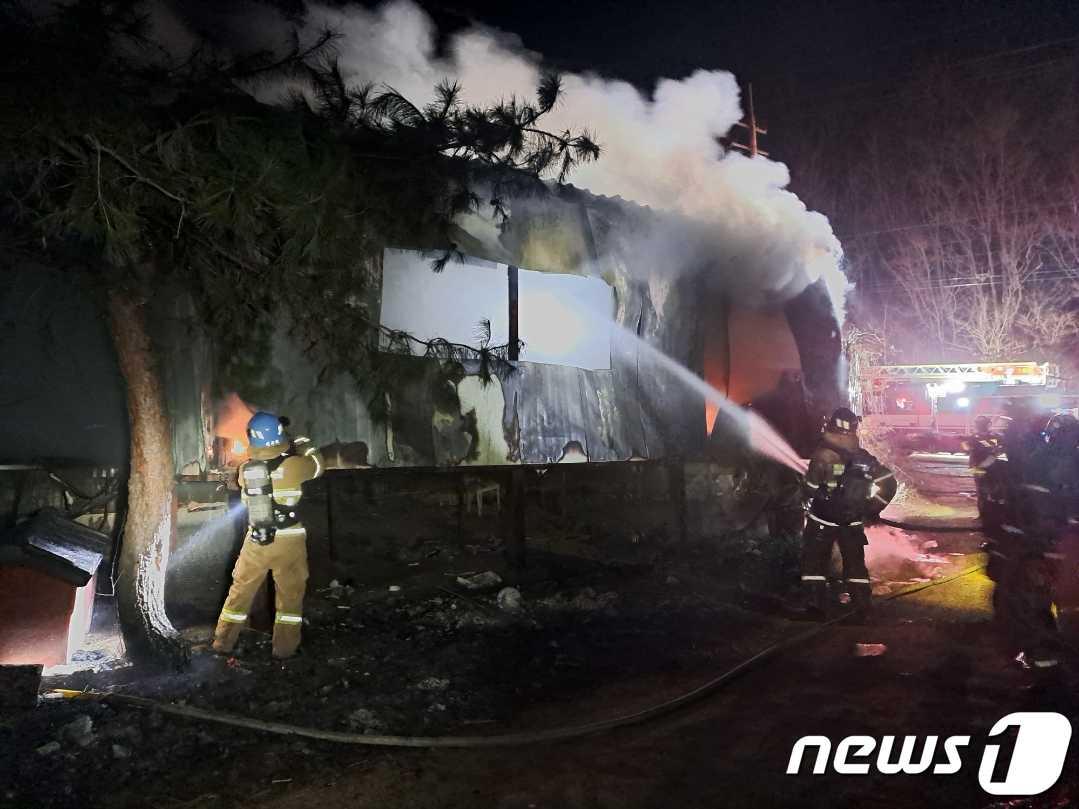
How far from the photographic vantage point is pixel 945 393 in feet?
89.0

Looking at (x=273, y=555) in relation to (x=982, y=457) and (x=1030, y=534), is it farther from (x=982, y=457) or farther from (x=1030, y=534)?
(x=982, y=457)

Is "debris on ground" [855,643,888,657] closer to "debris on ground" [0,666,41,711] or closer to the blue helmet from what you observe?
the blue helmet

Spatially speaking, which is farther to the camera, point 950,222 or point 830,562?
point 950,222

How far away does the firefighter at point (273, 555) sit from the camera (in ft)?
19.9

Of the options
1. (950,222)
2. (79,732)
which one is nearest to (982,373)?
(950,222)

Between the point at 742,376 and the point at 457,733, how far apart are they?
9.85 metres

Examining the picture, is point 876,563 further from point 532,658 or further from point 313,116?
point 313,116

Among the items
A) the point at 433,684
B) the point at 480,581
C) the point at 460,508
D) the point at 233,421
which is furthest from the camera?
the point at 460,508

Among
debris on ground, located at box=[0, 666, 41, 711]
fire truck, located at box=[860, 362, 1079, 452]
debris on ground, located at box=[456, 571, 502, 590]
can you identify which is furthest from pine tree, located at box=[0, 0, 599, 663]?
fire truck, located at box=[860, 362, 1079, 452]

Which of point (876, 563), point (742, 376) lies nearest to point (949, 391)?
point (742, 376)

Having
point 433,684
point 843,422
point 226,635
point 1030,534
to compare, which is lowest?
point 433,684

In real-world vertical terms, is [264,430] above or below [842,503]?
above

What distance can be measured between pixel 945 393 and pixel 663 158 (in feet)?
69.8

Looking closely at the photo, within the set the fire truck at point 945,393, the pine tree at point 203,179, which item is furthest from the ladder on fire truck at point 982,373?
the pine tree at point 203,179
